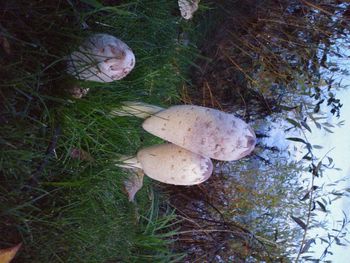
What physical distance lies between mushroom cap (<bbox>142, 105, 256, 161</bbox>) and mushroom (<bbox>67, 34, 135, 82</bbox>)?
0.21 meters

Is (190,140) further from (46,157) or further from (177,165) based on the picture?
(46,157)

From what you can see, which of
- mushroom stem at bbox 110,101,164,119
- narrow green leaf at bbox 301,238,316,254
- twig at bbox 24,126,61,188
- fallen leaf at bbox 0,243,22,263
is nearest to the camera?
fallen leaf at bbox 0,243,22,263

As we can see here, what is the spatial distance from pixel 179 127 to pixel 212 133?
0.11 m

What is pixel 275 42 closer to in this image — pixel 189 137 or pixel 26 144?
pixel 189 137

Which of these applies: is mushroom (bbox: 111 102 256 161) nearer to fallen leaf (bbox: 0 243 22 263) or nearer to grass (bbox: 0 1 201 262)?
grass (bbox: 0 1 201 262)

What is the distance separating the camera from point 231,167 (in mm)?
2242

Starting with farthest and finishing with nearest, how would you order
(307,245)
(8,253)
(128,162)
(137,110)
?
(307,245) → (128,162) → (137,110) → (8,253)

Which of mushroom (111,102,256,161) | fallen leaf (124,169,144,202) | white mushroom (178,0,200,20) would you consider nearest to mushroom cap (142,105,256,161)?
mushroom (111,102,256,161)

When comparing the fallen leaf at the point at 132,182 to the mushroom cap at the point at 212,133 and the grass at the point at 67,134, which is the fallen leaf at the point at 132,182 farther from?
the mushroom cap at the point at 212,133

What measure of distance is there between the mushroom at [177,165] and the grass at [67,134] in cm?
18

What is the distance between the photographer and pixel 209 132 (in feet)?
3.55

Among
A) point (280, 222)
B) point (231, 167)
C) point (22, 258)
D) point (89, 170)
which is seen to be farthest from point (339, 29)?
point (22, 258)

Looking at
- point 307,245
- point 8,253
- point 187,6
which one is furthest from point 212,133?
point 307,245

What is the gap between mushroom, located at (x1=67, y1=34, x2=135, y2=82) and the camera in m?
1.06
